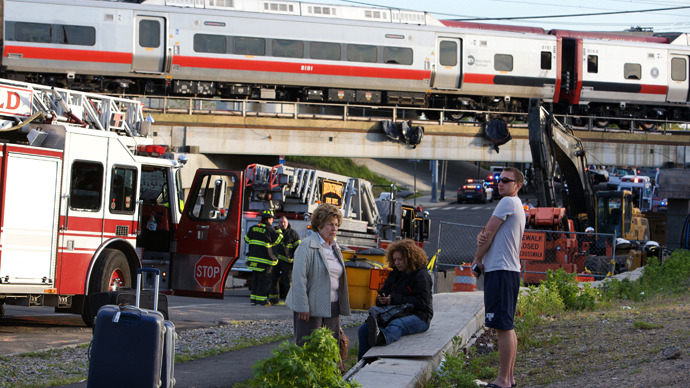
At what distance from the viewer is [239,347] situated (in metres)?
9.77

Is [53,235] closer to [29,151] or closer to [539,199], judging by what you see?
[29,151]

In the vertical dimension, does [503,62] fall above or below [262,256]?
above

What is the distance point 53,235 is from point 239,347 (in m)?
2.74

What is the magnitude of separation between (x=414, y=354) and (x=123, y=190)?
5.69 metres

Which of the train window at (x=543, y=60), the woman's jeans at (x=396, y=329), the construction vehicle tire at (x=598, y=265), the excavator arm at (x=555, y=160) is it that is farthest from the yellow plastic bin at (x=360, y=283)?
the train window at (x=543, y=60)

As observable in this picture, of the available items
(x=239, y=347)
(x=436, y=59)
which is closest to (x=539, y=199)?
(x=436, y=59)

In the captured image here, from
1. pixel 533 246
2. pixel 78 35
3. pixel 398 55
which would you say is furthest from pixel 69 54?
pixel 533 246

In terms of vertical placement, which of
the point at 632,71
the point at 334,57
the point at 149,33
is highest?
the point at 632,71

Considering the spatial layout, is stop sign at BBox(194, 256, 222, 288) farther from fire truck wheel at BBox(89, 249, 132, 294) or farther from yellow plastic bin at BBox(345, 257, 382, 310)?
yellow plastic bin at BBox(345, 257, 382, 310)

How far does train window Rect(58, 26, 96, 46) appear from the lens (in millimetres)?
27794

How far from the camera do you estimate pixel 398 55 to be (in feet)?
102

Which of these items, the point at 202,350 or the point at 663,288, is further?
the point at 663,288

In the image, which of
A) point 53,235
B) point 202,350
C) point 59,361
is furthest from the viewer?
point 53,235

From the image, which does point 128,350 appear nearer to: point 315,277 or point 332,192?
point 315,277
